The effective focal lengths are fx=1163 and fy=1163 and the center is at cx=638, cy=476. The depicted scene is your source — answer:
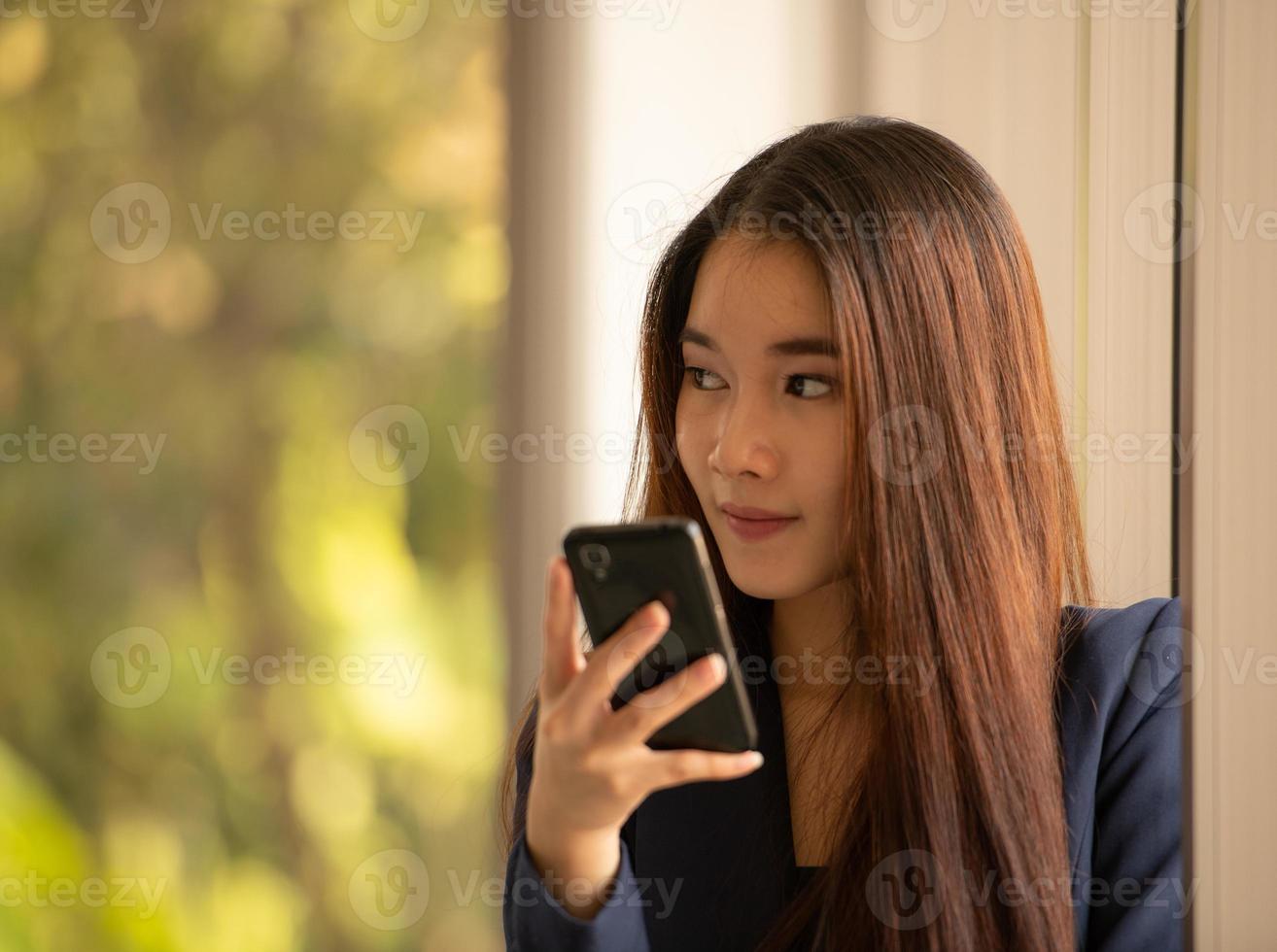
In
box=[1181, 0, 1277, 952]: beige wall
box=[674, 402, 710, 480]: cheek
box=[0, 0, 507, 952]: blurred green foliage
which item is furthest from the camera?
box=[0, 0, 507, 952]: blurred green foliage

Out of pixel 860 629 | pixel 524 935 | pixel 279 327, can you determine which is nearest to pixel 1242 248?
pixel 860 629

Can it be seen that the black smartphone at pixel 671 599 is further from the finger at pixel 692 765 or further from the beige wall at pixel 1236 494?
the beige wall at pixel 1236 494

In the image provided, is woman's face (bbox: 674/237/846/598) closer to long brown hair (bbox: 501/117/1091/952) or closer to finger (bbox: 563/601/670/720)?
long brown hair (bbox: 501/117/1091/952)

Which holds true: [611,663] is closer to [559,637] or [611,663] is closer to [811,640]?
[559,637]

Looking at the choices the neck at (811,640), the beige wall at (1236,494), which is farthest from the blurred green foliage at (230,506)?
the beige wall at (1236,494)

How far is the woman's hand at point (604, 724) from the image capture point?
2.18 feet

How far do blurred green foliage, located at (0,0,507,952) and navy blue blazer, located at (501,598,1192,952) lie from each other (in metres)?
0.71

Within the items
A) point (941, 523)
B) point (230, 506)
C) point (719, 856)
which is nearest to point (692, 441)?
point (941, 523)

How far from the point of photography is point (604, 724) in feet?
2.21

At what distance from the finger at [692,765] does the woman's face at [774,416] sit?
19 cm

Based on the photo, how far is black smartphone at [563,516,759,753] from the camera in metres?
0.68

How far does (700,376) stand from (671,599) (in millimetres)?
277

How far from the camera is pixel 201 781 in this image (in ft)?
5.52

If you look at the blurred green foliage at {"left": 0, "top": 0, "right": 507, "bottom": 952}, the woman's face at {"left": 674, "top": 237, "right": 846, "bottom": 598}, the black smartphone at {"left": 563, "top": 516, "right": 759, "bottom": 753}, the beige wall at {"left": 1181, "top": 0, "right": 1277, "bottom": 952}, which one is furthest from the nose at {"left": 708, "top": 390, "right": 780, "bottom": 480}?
the blurred green foliage at {"left": 0, "top": 0, "right": 507, "bottom": 952}
